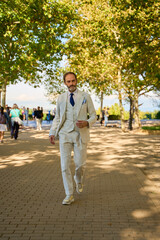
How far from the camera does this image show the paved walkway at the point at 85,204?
4.39 metres

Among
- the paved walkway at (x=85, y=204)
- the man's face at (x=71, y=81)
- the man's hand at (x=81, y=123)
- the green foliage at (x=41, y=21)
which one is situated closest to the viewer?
the paved walkway at (x=85, y=204)

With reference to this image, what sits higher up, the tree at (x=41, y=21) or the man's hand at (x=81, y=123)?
the tree at (x=41, y=21)

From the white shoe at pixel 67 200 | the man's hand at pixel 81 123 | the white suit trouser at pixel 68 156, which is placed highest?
the man's hand at pixel 81 123

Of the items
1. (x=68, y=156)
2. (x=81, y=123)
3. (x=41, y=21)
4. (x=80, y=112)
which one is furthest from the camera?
(x=41, y=21)

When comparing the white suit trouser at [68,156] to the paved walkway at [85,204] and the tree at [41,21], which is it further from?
the tree at [41,21]

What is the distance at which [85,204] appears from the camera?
5.73 metres

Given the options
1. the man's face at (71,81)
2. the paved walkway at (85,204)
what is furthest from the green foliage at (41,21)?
the man's face at (71,81)

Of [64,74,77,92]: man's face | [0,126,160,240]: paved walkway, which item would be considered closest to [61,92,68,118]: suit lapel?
[64,74,77,92]: man's face

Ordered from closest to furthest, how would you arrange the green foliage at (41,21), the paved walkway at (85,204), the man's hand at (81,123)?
the paved walkway at (85,204) < the man's hand at (81,123) < the green foliage at (41,21)

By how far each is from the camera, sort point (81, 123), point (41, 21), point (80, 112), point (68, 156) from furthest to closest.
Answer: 1. point (41, 21)
2. point (68, 156)
3. point (80, 112)
4. point (81, 123)

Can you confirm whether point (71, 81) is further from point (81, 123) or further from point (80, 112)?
point (81, 123)

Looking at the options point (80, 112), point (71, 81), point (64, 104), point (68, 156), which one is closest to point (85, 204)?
point (68, 156)

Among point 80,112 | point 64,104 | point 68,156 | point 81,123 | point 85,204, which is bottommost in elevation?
point 85,204

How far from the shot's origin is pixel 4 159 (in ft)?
38.1
